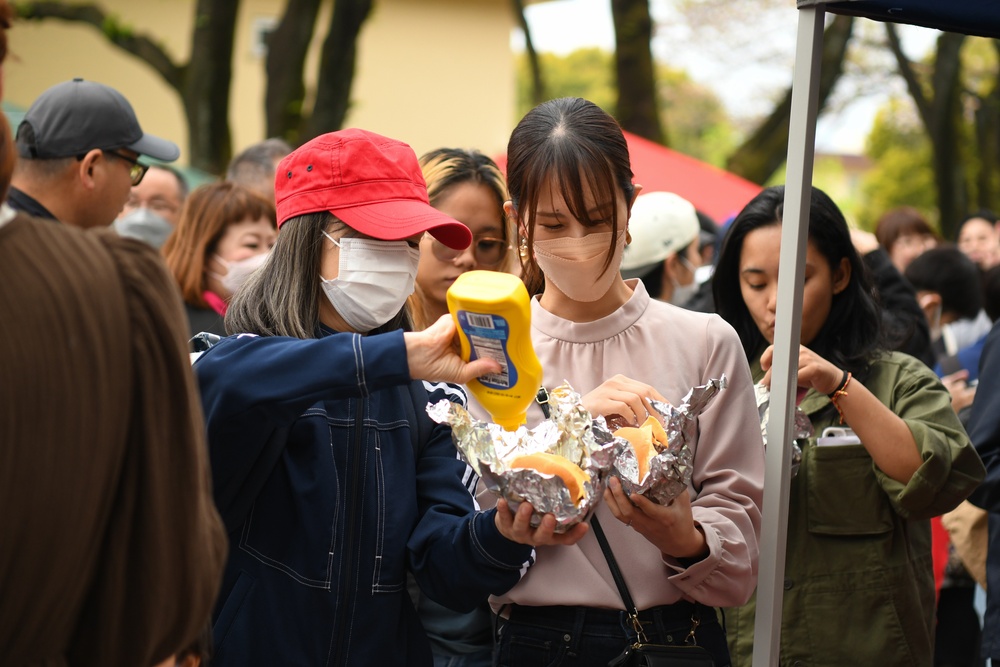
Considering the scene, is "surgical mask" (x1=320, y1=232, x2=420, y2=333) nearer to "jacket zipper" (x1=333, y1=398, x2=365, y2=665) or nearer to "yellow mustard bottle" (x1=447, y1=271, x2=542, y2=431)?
"jacket zipper" (x1=333, y1=398, x2=365, y2=665)

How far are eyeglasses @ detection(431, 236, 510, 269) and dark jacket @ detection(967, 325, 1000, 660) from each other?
1.62 m

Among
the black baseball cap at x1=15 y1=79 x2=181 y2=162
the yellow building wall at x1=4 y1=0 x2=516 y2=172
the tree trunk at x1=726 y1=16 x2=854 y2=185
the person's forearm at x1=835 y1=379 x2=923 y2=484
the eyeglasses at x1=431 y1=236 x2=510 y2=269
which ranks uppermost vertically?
the yellow building wall at x1=4 y1=0 x2=516 y2=172

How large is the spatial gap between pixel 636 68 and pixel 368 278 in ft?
39.2

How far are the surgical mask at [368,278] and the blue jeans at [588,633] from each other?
77 centimetres

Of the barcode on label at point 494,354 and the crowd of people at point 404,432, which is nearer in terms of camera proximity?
the crowd of people at point 404,432

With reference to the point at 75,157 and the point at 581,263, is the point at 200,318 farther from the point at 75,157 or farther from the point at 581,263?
the point at 581,263

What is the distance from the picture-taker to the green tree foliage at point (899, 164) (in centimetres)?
3312

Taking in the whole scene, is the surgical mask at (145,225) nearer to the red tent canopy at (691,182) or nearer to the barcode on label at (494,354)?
the barcode on label at (494,354)

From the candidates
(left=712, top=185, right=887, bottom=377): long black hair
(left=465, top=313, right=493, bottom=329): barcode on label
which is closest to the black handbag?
(left=465, top=313, right=493, bottom=329): barcode on label

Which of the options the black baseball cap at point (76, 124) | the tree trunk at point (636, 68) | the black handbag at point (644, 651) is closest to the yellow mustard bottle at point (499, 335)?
the black handbag at point (644, 651)

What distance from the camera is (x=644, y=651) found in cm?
238

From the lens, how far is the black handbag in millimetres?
2370

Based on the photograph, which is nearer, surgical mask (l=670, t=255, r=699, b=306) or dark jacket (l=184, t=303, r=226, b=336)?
dark jacket (l=184, t=303, r=226, b=336)

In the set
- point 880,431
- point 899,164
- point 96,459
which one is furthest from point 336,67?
point 899,164
